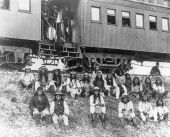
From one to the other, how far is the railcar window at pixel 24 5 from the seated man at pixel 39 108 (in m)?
5.46

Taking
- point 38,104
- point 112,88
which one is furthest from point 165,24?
point 38,104

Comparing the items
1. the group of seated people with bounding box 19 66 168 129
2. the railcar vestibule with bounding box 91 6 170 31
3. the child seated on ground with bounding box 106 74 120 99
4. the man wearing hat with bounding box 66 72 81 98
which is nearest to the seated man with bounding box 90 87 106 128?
the group of seated people with bounding box 19 66 168 129

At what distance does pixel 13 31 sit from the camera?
14.9 meters

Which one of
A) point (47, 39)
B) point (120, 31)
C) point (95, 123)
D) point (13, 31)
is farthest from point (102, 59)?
point (95, 123)

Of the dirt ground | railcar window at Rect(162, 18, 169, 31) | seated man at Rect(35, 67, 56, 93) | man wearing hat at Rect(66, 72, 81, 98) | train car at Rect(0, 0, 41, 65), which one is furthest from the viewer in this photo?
railcar window at Rect(162, 18, 169, 31)

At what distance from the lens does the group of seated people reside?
1098cm

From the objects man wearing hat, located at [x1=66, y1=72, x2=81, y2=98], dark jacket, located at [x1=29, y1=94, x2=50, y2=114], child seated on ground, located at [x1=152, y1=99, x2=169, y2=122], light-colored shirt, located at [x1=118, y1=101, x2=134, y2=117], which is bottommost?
child seated on ground, located at [x1=152, y1=99, x2=169, y2=122]

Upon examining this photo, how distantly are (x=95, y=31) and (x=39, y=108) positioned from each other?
290 inches

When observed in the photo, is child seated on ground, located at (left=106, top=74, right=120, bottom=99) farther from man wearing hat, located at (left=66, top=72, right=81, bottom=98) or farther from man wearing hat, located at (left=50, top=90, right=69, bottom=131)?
man wearing hat, located at (left=50, top=90, right=69, bottom=131)

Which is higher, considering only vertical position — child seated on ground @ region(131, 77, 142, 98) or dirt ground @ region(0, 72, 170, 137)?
child seated on ground @ region(131, 77, 142, 98)

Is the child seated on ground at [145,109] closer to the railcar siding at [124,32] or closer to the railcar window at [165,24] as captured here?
the railcar siding at [124,32]

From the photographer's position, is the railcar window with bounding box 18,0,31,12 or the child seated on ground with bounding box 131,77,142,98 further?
the railcar window with bounding box 18,0,31,12

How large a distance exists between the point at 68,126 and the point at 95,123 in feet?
3.47

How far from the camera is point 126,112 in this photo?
12125 millimetres
